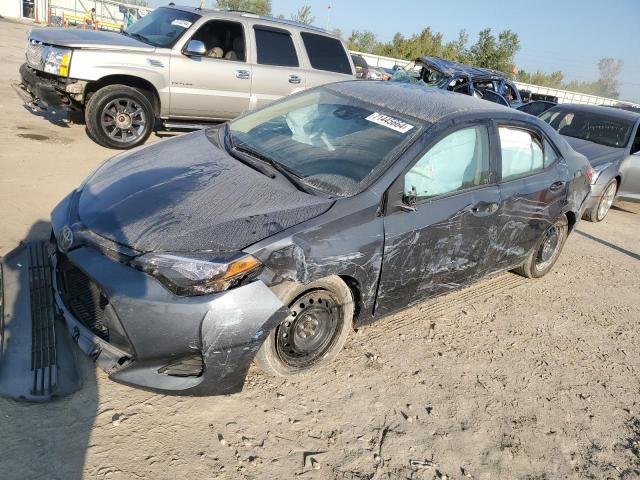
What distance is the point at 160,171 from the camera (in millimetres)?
3285

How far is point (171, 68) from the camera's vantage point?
6988 mm

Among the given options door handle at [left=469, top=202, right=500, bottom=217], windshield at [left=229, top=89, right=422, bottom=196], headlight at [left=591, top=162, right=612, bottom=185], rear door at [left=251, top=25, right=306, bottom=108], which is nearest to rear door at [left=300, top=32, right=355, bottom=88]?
rear door at [left=251, top=25, right=306, bottom=108]

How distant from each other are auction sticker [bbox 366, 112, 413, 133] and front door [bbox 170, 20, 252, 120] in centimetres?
436

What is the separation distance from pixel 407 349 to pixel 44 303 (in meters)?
2.42

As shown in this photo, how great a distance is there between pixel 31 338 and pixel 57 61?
4.72m

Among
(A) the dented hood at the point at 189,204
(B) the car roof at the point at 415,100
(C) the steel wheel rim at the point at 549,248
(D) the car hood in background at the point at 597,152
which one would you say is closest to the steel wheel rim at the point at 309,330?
(A) the dented hood at the point at 189,204

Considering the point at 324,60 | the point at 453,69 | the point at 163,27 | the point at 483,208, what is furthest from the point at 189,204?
the point at 453,69

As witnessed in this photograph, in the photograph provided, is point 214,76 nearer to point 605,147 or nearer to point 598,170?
point 598,170

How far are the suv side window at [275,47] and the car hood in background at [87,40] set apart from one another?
162 cm

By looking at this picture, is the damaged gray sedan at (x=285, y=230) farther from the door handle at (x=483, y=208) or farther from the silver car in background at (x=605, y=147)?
the silver car in background at (x=605, y=147)

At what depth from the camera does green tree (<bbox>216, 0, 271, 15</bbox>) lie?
4298 cm

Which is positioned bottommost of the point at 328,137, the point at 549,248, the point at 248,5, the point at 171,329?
the point at 549,248

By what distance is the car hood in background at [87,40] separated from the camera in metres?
6.39

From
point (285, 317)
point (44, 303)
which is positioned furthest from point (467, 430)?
point (44, 303)
